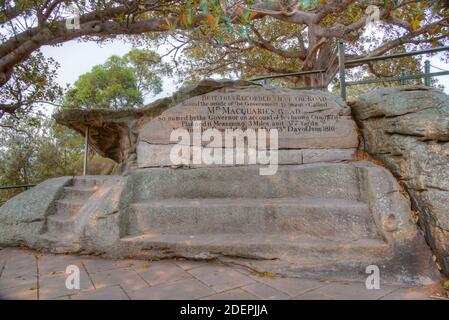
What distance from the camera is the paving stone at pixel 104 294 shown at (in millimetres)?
2250

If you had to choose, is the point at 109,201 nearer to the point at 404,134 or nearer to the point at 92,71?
the point at 404,134

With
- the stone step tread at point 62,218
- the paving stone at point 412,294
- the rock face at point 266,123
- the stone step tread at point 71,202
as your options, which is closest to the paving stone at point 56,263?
the stone step tread at point 62,218

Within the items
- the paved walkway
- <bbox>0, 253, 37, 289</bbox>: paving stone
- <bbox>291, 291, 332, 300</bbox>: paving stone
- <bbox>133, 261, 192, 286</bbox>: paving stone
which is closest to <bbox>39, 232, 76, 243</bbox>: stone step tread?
<bbox>0, 253, 37, 289</bbox>: paving stone

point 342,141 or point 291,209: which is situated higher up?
point 342,141

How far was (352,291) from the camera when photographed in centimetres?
238

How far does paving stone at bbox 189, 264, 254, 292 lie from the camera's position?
8.05 feet

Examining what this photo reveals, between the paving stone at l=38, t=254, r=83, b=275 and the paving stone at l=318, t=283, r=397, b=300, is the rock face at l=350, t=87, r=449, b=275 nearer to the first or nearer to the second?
the paving stone at l=318, t=283, r=397, b=300

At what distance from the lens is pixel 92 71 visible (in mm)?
19562

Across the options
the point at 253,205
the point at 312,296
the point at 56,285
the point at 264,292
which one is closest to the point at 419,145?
the point at 253,205

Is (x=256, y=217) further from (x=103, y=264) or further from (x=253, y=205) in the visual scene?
(x=103, y=264)

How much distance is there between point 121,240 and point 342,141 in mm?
3397

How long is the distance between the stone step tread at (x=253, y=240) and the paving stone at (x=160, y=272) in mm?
272

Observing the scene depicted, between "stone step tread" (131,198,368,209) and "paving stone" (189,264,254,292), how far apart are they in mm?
798
